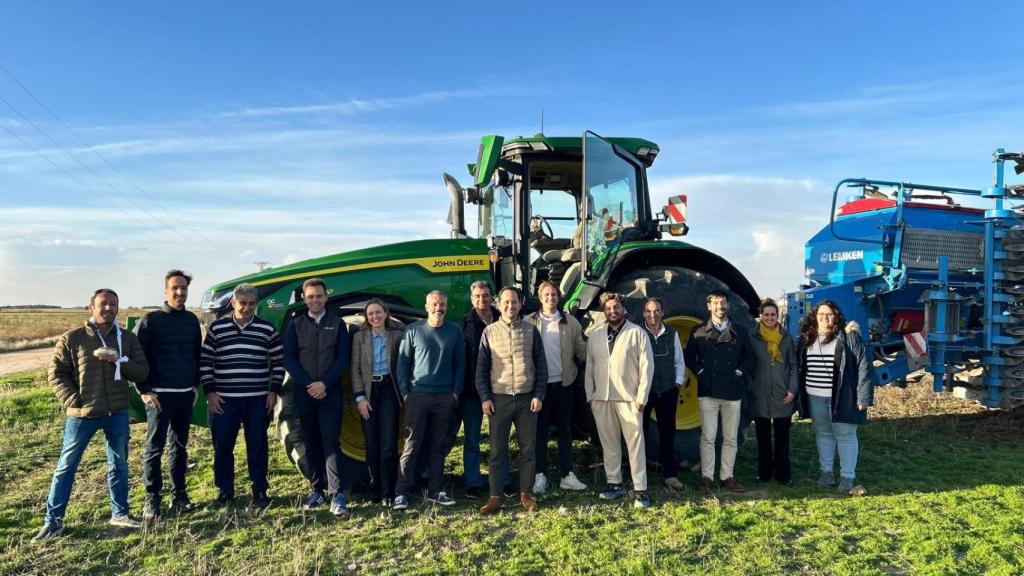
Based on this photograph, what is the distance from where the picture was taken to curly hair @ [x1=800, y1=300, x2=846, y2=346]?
530cm

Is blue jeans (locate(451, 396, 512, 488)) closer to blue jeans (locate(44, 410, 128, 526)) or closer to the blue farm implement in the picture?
blue jeans (locate(44, 410, 128, 526))

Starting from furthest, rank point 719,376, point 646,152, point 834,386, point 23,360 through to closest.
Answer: point 23,360
point 646,152
point 834,386
point 719,376

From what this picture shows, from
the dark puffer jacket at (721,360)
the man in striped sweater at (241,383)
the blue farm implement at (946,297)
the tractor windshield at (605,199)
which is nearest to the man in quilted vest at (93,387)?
the man in striped sweater at (241,383)

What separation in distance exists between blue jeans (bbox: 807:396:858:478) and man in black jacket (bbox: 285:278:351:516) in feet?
12.0

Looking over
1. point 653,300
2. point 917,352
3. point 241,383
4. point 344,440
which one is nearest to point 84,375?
point 241,383

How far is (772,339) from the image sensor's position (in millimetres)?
5422

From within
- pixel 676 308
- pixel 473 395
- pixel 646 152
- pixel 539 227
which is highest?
pixel 646 152

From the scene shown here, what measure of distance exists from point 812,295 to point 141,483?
641 cm

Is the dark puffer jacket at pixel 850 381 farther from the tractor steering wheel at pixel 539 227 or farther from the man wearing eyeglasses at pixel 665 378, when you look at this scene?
the tractor steering wheel at pixel 539 227

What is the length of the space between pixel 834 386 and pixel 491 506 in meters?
2.81

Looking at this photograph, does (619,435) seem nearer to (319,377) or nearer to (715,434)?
(715,434)

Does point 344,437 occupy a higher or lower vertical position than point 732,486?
higher

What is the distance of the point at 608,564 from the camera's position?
372cm

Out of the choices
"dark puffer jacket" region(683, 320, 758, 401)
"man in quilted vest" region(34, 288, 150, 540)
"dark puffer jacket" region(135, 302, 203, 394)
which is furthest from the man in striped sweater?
"dark puffer jacket" region(683, 320, 758, 401)
